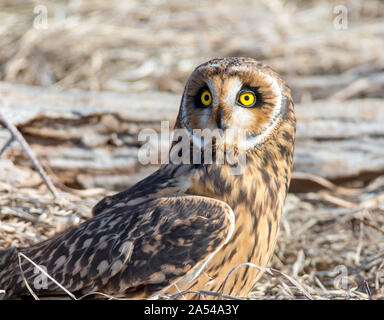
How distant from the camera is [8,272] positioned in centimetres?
299

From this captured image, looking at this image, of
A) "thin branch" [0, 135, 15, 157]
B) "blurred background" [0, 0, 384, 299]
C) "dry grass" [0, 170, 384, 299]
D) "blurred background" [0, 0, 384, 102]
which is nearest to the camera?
"dry grass" [0, 170, 384, 299]

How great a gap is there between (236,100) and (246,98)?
59 mm

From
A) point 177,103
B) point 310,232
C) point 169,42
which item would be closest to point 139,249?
point 310,232

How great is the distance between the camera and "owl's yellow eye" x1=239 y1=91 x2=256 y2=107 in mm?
2732

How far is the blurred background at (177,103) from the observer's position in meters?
4.01

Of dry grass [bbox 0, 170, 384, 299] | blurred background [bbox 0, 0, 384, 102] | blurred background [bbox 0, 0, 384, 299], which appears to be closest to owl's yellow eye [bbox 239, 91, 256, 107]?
blurred background [bbox 0, 0, 384, 299]

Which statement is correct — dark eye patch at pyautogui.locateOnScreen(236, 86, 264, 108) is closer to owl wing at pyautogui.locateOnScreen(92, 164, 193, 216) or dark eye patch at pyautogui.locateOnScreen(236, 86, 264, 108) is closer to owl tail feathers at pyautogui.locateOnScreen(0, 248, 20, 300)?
owl wing at pyautogui.locateOnScreen(92, 164, 193, 216)

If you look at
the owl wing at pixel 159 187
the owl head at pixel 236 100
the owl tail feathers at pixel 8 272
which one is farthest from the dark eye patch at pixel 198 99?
the owl tail feathers at pixel 8 272

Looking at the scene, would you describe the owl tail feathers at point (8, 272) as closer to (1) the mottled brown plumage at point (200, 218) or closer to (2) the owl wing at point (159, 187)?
(1) the mottled brown plumage at point (200, 218)

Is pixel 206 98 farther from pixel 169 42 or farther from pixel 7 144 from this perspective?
pixel 169 42

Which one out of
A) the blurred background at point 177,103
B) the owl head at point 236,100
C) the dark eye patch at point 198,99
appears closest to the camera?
the owl head at point 236,100

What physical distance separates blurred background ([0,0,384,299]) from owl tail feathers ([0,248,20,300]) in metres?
0.44

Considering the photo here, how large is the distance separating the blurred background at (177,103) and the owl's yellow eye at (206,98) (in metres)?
1.10

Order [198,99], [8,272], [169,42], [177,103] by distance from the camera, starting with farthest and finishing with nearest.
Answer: [169,42] → [177,103] → [8,272] → [198,99]
